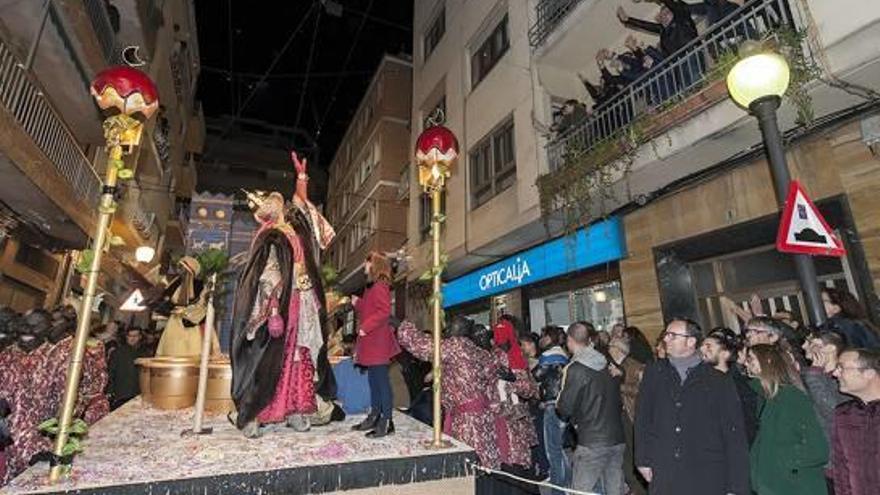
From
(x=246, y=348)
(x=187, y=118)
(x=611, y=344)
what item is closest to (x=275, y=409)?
(x=246, y=348)

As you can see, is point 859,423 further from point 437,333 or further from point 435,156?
point 435,156

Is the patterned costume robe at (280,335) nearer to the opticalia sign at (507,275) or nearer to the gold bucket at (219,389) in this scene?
the gold bucket at (219,389)

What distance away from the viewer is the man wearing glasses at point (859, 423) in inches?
108

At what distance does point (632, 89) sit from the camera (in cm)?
801

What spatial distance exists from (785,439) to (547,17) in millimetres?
10051

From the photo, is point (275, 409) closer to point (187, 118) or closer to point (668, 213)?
point (668, 213)

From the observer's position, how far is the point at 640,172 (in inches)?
292

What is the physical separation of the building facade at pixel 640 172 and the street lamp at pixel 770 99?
180 centimetres

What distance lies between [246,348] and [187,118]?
2614cm

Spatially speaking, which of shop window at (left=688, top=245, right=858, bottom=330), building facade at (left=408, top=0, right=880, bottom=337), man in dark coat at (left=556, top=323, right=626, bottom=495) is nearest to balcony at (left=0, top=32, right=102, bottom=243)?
building facade at (left=408, top=0, right=880, bottom=337)

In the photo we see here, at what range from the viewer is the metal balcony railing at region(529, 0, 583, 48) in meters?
9.77

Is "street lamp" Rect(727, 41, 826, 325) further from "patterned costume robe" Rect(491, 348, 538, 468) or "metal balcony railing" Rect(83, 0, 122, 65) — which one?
"metal balcony railing" Rect(83, 0, 122, 65)

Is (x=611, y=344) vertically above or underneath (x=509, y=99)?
underneath

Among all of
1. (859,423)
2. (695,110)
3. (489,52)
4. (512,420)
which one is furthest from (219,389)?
(489,52)
